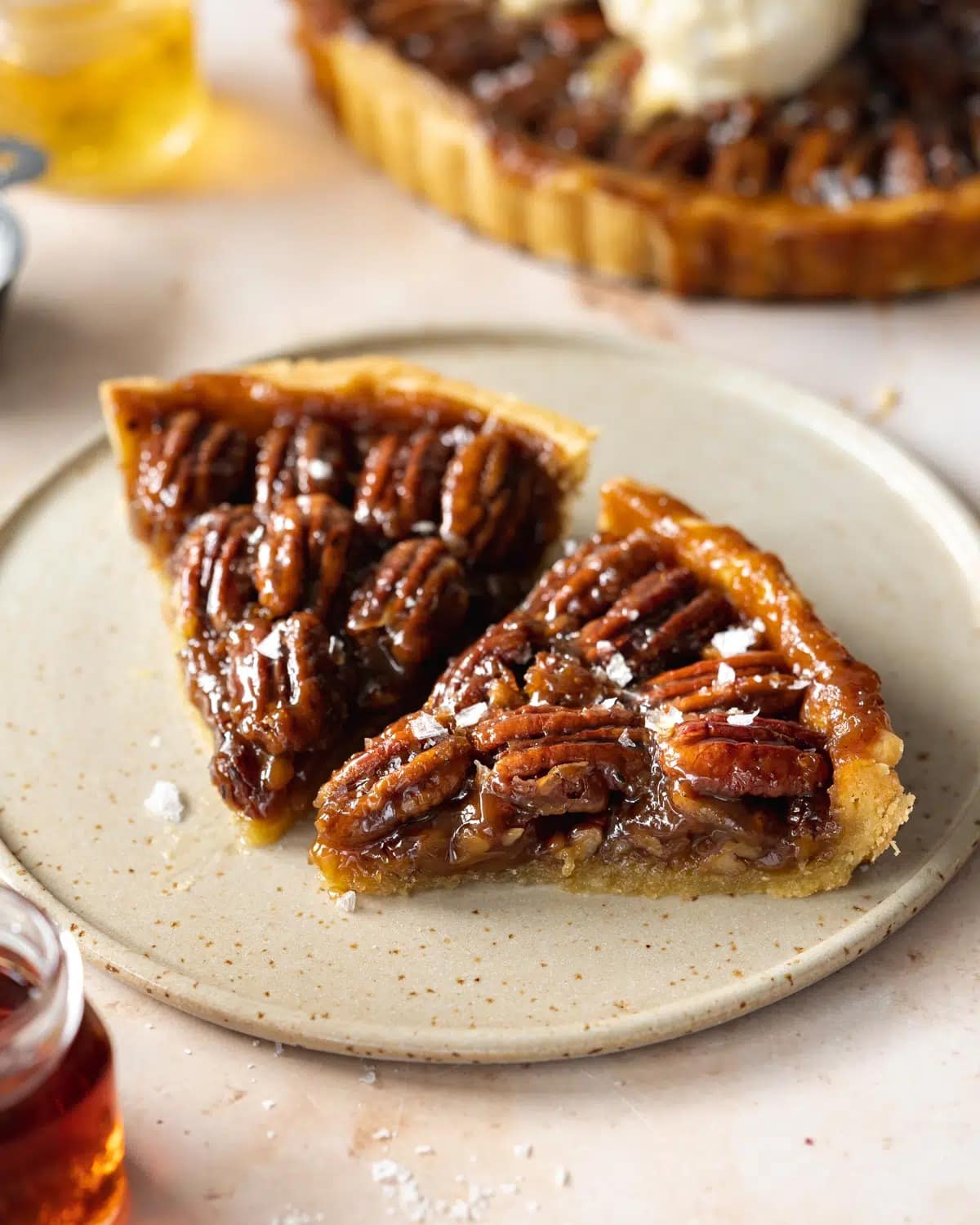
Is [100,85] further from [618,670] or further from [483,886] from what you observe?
[483,886]

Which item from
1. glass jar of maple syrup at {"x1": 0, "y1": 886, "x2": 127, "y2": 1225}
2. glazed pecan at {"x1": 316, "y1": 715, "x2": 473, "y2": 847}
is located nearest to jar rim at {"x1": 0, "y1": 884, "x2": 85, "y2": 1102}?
glass jar of maple syrup at {"x1": 0, "y1": 886, "x2": 127, "y2": 1225}

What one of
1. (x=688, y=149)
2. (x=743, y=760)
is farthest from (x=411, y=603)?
(x=688, y=149)

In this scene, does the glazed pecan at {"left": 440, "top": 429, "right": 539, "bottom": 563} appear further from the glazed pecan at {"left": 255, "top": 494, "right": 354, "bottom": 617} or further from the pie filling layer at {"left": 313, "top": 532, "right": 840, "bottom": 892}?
the pie filling layer at {"left": 313, "top": 532, "right": 840, "bottom": 892}

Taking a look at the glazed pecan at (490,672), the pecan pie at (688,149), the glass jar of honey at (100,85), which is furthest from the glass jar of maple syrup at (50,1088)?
the glass jar of honey at (100,85)

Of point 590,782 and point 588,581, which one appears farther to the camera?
point 588,581

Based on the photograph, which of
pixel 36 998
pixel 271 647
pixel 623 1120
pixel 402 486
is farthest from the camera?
pixel 402 486

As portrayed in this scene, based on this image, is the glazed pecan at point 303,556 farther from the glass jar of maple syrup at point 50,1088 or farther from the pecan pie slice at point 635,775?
the glass jar of maple syrup at point 50,1088

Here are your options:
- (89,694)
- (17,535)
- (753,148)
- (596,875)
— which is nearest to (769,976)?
(596,875)
